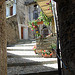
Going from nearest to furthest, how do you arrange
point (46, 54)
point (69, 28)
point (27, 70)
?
point (69, 28), point (27, 70), point (46, 54)

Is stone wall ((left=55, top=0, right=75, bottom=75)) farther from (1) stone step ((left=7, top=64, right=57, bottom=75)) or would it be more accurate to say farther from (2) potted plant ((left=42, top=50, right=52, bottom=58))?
(2) potted plant ((left=42, top=50, right=52, bottom=58))

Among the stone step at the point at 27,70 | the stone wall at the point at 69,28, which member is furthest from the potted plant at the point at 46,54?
the stone wall at the point at 69,28

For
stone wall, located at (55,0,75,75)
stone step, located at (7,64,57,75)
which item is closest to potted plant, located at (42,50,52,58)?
stone step, located at (7,64,57,75)

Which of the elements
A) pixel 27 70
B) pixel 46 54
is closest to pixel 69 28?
pixel 27 70

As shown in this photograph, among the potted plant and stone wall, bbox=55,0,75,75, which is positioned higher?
stone wall, bbox=55,0,75,75

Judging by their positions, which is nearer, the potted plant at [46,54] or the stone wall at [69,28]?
the stone wall at [69,28]

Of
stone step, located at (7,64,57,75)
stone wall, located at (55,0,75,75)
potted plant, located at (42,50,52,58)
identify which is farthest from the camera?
potted plant, located at (42,50,52,58)

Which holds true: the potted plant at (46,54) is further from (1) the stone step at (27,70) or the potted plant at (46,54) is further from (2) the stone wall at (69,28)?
(2) the stone wall at (69,28)

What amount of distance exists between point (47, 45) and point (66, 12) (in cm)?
344

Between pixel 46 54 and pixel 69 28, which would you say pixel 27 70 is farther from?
pixel 69 28

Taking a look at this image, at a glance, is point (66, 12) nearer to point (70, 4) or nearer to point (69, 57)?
point (70, 4)

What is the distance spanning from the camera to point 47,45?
15.1 feet

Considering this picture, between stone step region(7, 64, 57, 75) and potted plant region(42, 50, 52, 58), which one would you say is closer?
stone step region(7, 64, 57, 75)

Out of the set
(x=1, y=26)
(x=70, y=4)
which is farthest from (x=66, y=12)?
(x=1, y=26)
